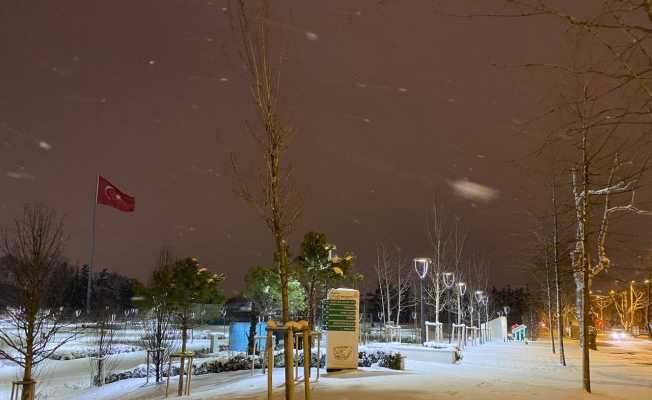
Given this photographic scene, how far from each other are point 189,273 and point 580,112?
1501 cm

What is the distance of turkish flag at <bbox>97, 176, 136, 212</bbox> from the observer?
34156 millimetres

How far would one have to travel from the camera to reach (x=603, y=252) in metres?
27.2

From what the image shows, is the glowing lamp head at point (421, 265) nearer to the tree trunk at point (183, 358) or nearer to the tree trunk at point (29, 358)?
the tree trunk at point (183, 358)

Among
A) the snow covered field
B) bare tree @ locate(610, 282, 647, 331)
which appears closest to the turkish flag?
the snow covered field

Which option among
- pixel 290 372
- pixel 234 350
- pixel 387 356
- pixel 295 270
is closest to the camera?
pixel 290 372

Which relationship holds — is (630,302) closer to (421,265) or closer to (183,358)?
(421,265)

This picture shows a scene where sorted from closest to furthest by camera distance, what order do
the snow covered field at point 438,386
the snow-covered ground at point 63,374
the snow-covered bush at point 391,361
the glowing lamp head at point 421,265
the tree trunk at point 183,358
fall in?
the snow covered field at point 438,386 → the tree trunk at point 183,358 → the snow-covered bush at point 391,361 → the snow-covered ground at point 63,374 → the glowing lamp head at point 421,265

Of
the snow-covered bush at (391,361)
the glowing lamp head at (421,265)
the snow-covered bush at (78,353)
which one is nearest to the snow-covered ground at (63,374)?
the snow-covered bush at (78,353)

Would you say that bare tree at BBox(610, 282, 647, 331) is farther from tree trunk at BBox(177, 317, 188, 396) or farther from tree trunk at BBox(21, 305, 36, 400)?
tree trunk at BBox(21, 305, 36, 400)

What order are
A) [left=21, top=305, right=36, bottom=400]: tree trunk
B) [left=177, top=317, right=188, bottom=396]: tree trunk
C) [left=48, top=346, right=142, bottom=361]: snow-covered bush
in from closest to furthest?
[left=21, top=305, right=36, bottom=400]: tree trunk, [left=177, top=317, right=188, bottom=396]: tree trunk, [left=48, top=346, right=142, bottom=361]: snow-covered bush

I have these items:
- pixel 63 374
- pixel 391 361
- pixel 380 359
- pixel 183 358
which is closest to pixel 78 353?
pixel 63 374

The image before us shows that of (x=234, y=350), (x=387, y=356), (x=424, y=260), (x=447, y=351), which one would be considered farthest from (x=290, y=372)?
(x=234, y=350)

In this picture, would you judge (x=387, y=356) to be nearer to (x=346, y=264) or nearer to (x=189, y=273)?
(x=346, y=264)

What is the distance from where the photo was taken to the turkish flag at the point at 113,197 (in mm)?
34156
